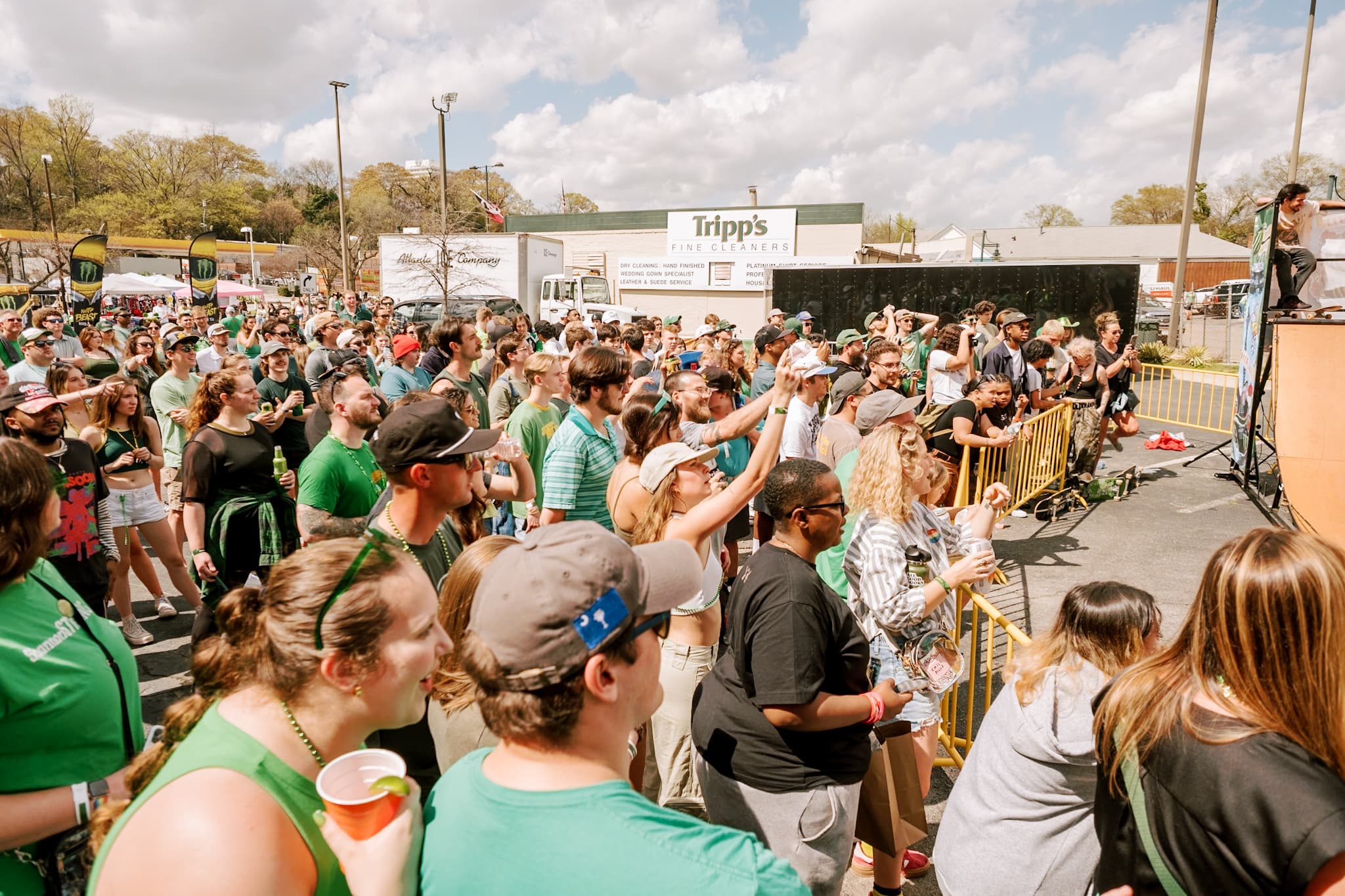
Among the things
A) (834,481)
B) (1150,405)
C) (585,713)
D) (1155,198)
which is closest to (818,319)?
(1150,405)

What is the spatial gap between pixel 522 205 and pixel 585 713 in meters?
80.7

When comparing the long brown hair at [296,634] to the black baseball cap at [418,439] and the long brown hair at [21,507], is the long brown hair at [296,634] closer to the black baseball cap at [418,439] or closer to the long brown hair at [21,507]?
the long brown hair at [21,507]

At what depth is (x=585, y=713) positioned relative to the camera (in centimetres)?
121

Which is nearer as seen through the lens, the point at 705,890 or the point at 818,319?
the point at 705,890

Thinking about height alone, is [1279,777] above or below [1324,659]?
below

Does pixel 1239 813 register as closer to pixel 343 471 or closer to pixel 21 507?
pixel 21 507

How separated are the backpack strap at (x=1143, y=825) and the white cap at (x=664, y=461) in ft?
5.87

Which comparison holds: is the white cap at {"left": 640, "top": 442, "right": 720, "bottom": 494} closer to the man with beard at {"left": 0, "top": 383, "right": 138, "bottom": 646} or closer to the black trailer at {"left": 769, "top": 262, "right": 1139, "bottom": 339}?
the man with beard at {"left": 0, "top": 383, "right": 138, "bottom": 646}

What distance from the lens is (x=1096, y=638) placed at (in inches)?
87.5

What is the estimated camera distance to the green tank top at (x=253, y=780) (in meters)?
1.25

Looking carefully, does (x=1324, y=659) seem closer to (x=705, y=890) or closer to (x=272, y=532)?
(x=705, y=890)

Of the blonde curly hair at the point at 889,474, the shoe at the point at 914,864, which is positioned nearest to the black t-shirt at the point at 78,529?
the blonde curly hair at the point at 889,474

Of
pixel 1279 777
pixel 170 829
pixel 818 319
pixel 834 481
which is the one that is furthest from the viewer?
pixel 818 319

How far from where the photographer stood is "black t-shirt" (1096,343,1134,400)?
9266 millimetres
